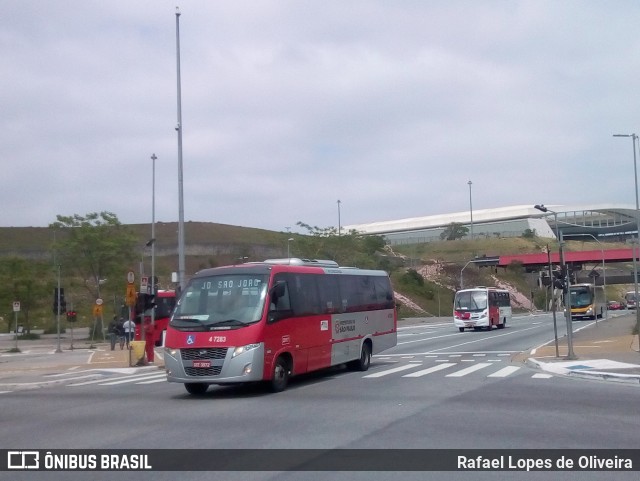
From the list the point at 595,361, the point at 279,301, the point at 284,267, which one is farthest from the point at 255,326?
the point at 595,361

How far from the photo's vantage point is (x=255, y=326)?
696 inches

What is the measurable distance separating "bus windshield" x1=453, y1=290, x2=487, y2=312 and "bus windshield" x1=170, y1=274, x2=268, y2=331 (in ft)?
123

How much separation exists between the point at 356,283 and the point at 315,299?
11.4 feet

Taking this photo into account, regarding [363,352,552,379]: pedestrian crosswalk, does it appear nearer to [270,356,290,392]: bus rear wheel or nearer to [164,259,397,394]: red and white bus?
[164,259,397,394]: red and white bus

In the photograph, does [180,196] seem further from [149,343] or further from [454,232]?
[454,232]

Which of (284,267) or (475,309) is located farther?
(475,309)

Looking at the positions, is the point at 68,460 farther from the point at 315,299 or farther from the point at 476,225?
the point at 476,225

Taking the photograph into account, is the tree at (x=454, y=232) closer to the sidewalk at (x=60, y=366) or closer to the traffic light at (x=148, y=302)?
the sidewalk at (x=60, y=366)

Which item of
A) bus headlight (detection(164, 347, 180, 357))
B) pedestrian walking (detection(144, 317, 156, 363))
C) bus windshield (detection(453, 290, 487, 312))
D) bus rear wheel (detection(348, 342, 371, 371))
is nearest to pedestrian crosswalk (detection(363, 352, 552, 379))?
bus rear wheel (detection(348, 342, 371, 371))

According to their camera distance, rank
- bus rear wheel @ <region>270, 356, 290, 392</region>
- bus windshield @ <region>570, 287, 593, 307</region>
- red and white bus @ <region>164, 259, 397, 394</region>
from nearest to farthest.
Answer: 1. red and white bus @ <region>164, 259, 397, 394</region>
2. bus rear wheel @ <region>270, 356, 290, 392</region>
3. bus windshield @ <region>570, 287, 593, 307</region>

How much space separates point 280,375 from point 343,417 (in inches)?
194

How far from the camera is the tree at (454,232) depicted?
445 feet

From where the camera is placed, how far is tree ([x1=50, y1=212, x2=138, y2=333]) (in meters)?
54.3

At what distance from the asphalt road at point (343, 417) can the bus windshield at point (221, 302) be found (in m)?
1.66
